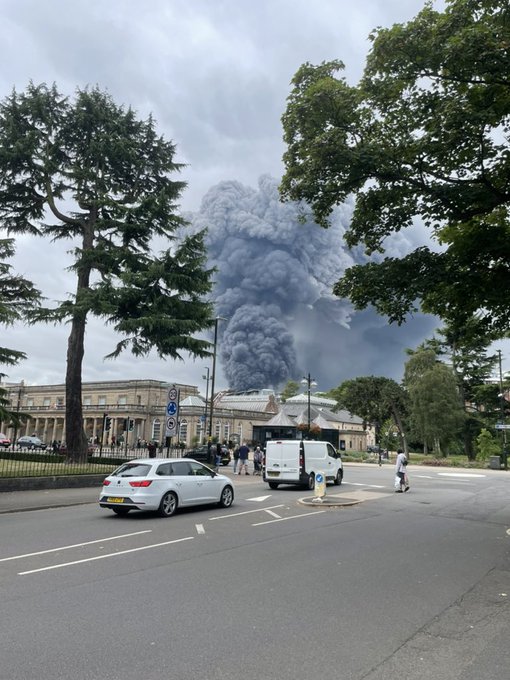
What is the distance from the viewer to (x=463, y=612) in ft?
19.2

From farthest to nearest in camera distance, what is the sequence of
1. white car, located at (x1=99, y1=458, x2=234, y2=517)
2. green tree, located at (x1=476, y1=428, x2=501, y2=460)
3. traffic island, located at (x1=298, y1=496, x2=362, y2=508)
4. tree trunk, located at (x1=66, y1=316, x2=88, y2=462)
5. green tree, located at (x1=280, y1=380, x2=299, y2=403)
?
green tree, located at (x1=280, y1=380, x2=299, y2=403)
green tree, located at (x1=476, y1=428, x2=501, y2=460)
tree trunk, located at (x1=66, y1=316, x2=88, y2=462)
traffic island, located at (x1=298, y1=496, x2=362, y2=508)
white car, located at (x1=99, y1=458, x2=234, y2=517)

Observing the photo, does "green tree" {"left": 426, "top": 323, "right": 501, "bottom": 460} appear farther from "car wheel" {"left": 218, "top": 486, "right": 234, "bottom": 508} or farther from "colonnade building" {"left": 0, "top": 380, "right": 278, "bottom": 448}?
"car wheel" {"left": 218, "top": 486, "right": 234, "bottom": 508}

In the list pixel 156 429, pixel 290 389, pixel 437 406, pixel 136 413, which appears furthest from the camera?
pixel 290 389

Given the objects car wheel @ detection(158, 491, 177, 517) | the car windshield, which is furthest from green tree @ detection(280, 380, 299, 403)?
the car windshield

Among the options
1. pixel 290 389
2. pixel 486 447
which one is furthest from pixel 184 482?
pixel 290 389

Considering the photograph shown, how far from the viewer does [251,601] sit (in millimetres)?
6027

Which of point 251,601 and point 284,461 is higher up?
point 284,461

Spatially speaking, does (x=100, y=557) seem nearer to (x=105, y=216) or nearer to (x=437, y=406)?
(x=105, y=216)

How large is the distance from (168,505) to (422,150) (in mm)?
10664

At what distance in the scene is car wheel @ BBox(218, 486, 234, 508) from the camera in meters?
15.2

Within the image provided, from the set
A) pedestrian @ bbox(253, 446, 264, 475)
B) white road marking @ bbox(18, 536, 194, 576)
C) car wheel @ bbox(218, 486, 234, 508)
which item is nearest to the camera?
white road marking @ bbox(18, 536, 194, 576)

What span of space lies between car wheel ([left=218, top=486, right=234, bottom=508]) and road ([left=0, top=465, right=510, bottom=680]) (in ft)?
10.3

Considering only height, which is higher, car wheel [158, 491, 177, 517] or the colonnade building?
the colonnade building

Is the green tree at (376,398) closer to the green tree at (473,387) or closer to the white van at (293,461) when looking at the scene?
the green tree at (473,387)
